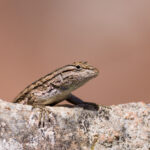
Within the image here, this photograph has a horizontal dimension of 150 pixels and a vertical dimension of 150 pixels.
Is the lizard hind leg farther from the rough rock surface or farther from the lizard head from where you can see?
the lizard head

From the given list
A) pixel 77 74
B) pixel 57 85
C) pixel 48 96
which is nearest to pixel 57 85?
pixel 57 85

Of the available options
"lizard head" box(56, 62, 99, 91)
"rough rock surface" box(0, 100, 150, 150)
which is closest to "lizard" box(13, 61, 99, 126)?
"lizard head" box(56, 62, 99, 91)

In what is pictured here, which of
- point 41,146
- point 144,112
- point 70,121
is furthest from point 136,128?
point 41,146

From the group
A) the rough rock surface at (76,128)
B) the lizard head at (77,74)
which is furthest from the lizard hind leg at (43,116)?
the lizard head at (77,74)

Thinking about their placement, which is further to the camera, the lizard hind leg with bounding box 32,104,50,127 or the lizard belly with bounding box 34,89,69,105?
the lizard belly with bounding box 34,89,69,105

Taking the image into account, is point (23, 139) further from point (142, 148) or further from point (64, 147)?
point (142, 148)

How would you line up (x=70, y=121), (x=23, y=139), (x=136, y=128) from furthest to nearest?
1. (x=136, y=128)
2. (x=70, y=121)
3. (x=23, y=139)

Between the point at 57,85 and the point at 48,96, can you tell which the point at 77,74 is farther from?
the point at 48,96

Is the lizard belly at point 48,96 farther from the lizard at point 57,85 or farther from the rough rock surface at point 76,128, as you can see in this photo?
the rough rock surface at point 76,128
